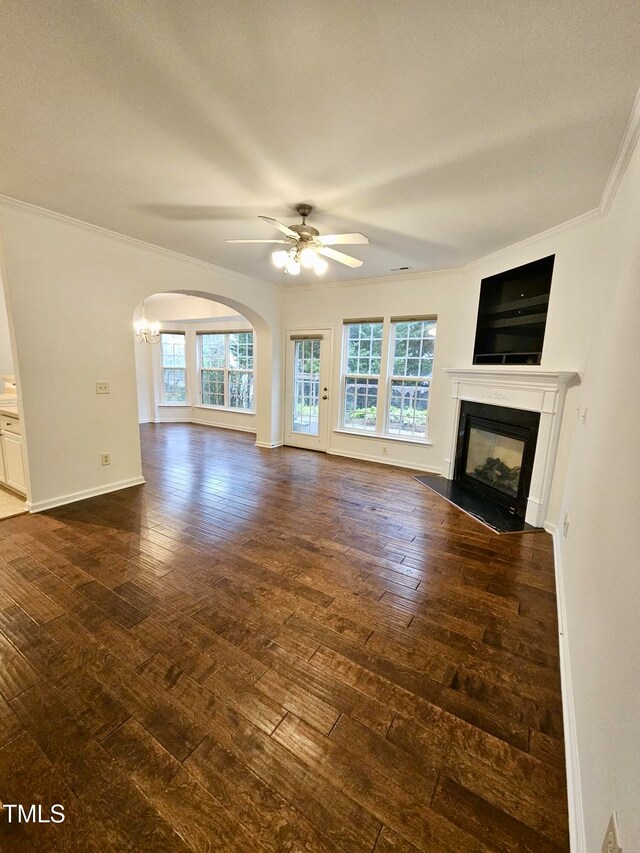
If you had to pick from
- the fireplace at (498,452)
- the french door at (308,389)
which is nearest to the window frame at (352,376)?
the french door at (308,389)

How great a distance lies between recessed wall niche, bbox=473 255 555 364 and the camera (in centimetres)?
334

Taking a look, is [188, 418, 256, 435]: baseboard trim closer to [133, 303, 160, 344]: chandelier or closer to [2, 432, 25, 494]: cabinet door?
[133, 303, 160, 344]: chandelier

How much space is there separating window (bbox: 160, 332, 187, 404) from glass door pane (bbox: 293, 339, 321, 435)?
3465 mm

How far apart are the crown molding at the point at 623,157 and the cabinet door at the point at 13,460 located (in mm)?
4815

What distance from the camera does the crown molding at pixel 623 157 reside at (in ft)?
5.40

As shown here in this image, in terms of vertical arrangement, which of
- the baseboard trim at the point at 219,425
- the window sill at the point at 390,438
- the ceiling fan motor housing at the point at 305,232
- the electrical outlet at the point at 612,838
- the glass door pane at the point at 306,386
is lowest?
the baseboard trim at the point at 219,425

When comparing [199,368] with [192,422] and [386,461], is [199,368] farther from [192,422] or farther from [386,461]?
[386,461]

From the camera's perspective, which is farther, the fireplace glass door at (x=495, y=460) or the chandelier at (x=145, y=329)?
the chandelier at (x=145, y=329)

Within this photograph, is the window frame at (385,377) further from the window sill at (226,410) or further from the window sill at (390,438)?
the window sill at (226,410)

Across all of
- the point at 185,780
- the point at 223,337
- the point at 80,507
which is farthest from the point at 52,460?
the point at 223,337

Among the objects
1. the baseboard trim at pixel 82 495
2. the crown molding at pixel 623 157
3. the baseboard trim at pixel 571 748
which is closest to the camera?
the baseboard trim at pixel 571 748

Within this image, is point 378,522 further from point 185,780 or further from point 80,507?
point 80,507

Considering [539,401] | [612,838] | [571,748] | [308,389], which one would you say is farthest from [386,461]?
[612,838]

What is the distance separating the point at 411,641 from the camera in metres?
1.80
